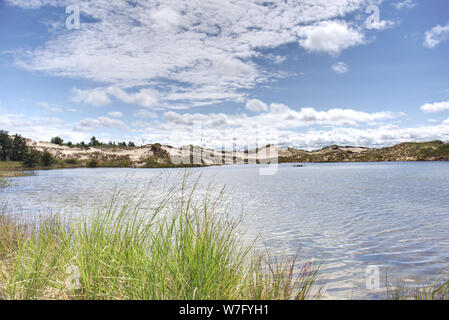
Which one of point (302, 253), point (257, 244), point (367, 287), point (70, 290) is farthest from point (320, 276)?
point (70, 290)

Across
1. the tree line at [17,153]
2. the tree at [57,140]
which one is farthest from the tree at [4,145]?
the tree at [57,140]

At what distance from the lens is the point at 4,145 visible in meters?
64.0

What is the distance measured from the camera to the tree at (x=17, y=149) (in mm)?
65762

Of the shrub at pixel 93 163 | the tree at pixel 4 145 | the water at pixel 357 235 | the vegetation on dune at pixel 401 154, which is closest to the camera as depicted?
the water at pixel 357 235

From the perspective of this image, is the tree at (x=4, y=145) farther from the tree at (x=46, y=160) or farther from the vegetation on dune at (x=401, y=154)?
the vegetation on dune at (x=401, y=154)

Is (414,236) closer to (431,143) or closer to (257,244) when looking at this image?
(257,244)

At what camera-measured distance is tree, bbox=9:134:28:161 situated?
65762 mm

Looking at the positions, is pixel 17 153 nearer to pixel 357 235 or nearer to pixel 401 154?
pixel 357 235

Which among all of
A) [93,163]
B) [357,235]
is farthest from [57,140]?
[357,235]

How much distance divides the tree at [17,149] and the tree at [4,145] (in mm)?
796

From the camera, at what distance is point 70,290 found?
3.73m

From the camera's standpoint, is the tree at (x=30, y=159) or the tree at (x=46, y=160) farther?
the tree at (x=46, y=160)

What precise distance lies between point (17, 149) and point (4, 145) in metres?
3.06
